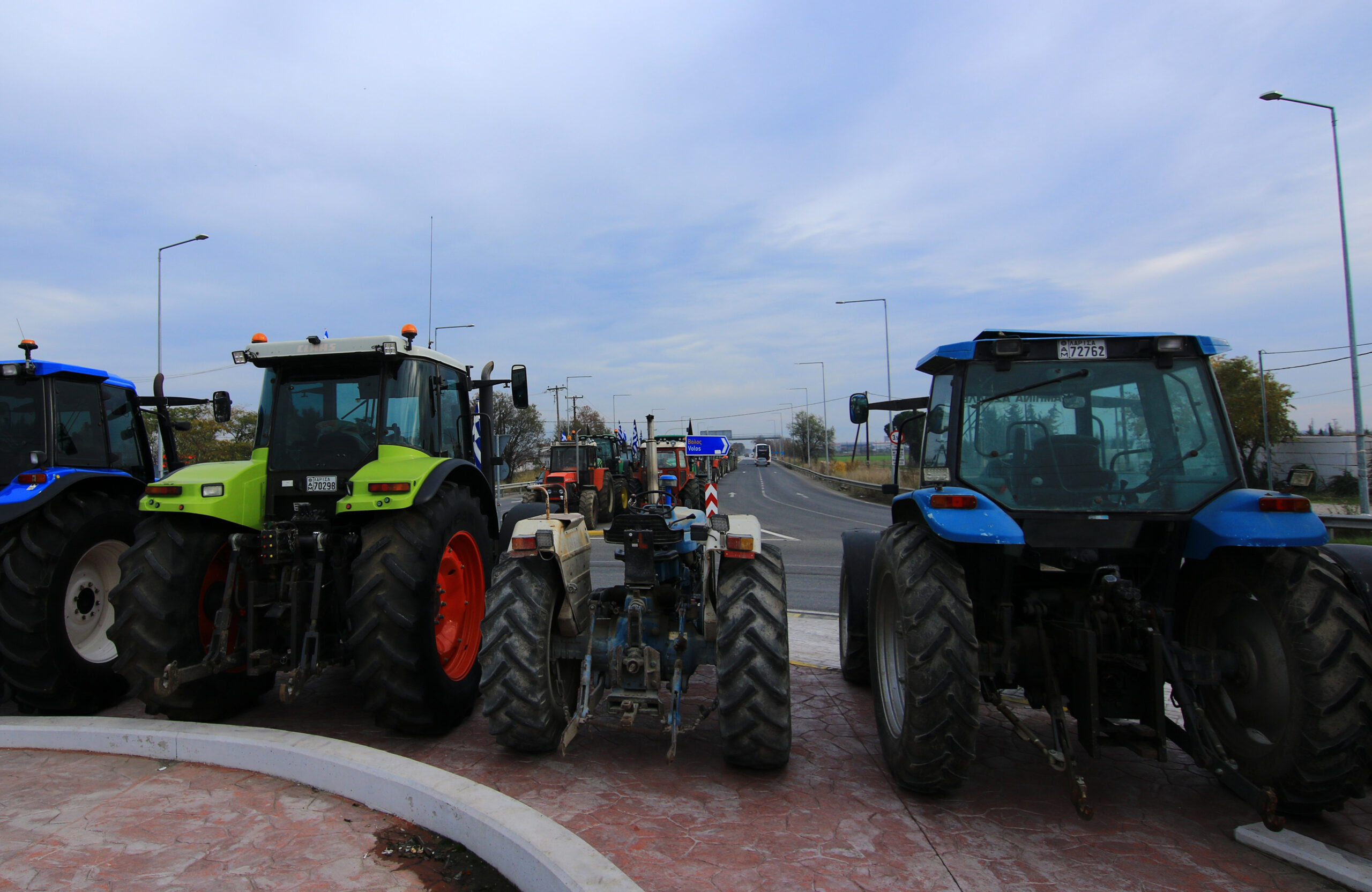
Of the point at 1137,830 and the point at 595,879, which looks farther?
the point at 1137,830

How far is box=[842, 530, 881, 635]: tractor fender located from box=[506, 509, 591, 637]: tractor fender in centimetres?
198

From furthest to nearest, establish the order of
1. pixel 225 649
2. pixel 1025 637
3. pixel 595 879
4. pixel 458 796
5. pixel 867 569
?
pixel 867 569 < pixel 225 649 < pixel 1025 637 < pixel 458 796 < pixel 595 879

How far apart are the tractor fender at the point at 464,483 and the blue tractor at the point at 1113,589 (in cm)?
279

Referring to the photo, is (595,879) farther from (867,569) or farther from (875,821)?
(867,569)

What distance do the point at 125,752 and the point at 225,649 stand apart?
0.70m

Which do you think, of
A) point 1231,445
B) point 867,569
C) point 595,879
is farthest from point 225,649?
point 1231,445

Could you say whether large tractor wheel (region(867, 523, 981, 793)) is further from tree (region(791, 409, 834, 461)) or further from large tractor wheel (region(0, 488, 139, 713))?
tree (region(791, 409, 834, 461))

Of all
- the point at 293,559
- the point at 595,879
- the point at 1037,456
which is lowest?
the point at 595,879

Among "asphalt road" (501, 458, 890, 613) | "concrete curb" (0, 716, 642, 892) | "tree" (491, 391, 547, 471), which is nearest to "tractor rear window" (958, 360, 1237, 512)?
"concrete curb" (0, 716, 642, 892)

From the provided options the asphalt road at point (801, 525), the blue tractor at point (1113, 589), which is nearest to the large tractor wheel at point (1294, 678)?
the blue tractor at point (1113, 589)

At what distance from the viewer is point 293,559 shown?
4.96 meters

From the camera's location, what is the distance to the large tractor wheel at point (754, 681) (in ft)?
13.9

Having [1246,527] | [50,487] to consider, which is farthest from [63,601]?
[1246,527]

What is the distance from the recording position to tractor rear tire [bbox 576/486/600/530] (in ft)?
68.0
